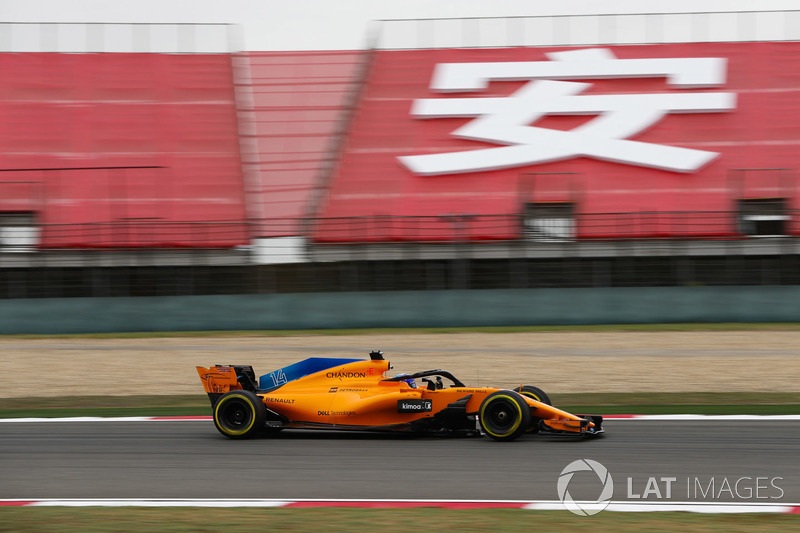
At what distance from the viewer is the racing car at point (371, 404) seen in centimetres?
762

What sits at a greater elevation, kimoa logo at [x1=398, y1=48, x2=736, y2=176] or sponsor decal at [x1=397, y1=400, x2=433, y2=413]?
kimoa logo at [x1=398, y1=48, x2=736, y2=176]


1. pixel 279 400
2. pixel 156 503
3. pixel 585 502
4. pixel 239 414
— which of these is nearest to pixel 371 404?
pixel 279 400

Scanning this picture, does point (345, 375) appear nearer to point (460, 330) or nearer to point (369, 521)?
point (369, 521)

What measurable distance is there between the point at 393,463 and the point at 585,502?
72.8 inches

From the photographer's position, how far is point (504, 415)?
7.64 m

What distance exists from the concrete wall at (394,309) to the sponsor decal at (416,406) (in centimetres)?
1352

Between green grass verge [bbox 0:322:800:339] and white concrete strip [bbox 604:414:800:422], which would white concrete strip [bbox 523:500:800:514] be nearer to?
white concrete strip [bbox 604:414:800:422]

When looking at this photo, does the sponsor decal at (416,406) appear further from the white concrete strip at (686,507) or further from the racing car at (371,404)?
the white concrete strip at (686,507)

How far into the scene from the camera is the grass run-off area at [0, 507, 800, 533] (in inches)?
198

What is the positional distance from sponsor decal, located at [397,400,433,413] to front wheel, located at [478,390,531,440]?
18.4 inches

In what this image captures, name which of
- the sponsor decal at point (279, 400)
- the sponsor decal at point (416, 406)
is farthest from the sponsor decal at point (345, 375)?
the sponsor decal at point (416, 406)

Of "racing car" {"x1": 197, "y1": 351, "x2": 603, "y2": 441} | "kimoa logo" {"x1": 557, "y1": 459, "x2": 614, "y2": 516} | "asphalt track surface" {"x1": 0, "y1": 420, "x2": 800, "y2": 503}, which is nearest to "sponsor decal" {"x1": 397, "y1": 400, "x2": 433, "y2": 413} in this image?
"racing car" {"x1": 197, "y1": 351, "x2": 603, "y2": 441}

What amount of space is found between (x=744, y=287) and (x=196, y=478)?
17.5 m

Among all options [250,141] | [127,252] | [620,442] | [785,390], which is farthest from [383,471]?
[250,141]
